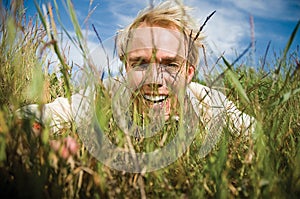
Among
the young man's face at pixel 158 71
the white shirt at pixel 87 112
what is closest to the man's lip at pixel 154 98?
the young man's face at pixel 158 71

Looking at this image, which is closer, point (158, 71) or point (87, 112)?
point (87, 112)

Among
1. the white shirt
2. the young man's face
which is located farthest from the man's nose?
the white shirt

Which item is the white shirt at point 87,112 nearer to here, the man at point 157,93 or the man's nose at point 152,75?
the man at point 157,93

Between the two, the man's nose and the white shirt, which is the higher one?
the man's nose

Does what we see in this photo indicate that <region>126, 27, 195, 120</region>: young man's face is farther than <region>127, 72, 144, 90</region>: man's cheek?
Yes

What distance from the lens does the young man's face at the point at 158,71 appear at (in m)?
1.18

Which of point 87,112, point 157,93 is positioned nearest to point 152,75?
point 157,93

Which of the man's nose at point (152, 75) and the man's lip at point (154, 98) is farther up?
the man's nose at point (152, 75)

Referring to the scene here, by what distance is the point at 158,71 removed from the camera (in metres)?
1.23

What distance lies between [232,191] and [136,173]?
0.26 meters

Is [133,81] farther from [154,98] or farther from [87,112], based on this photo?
[87,112]

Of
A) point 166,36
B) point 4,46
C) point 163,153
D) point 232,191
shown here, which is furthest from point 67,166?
point 166,36

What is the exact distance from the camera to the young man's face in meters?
1.18

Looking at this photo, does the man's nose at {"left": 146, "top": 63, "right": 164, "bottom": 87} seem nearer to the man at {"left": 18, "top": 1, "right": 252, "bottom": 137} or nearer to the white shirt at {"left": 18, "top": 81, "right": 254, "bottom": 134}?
the man at {"left": 18, "top": 1, "right": 252, "bottom": 137}
